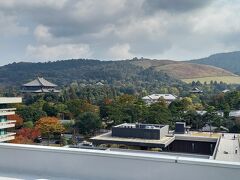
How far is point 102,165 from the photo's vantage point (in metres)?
0.85

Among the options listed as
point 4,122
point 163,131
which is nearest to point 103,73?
point 163,131

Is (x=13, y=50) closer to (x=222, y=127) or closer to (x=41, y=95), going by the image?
(x=222, y=127)

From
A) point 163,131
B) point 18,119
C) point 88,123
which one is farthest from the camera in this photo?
point 88,123

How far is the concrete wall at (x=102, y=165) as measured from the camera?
0.75 metres

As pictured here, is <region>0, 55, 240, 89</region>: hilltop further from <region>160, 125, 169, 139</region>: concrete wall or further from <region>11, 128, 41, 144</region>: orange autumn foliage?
<region>160, 125, 169, 139</region>: concrete wall

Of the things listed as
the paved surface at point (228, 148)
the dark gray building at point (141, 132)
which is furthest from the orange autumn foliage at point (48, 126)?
the paved surface at point (228, 148)

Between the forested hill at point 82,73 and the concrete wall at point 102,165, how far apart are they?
14.2m

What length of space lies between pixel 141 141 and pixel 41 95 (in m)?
6.56

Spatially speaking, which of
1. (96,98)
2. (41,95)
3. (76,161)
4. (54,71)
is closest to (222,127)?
(96,98)

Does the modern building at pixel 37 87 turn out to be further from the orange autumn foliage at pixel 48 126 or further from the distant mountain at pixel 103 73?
the orange autumn foliage at pixel 48 126

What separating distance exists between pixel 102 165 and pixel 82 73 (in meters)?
20.2

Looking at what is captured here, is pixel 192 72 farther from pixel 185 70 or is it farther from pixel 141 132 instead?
pixel 141 132

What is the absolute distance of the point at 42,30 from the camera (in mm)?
3127

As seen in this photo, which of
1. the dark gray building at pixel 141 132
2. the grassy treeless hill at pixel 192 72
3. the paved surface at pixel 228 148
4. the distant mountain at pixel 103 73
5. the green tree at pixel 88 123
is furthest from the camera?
the grassy treeless hill at pixel 192 72
